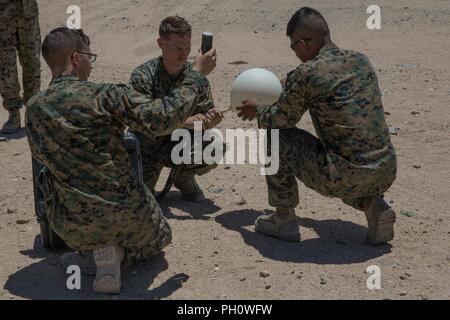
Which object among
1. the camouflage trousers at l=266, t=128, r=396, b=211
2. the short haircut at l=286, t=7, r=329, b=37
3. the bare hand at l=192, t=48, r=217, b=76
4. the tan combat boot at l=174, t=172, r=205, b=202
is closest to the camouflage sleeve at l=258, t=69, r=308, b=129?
the camouflage trousers at l=266, t=128, r=396, b=211

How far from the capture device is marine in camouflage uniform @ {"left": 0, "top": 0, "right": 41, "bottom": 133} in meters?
7.96

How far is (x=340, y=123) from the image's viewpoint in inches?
191

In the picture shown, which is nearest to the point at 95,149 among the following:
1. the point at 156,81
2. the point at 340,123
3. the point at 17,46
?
the point at 340,123

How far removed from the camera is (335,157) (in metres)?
4.90

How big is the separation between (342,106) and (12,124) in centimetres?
447

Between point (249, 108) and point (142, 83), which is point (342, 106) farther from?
point (142, 83)

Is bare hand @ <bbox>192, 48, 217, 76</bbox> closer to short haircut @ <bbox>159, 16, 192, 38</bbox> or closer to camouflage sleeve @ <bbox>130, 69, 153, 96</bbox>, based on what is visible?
short haircut @ <bbox>159, 16, 192, 38</bbox>

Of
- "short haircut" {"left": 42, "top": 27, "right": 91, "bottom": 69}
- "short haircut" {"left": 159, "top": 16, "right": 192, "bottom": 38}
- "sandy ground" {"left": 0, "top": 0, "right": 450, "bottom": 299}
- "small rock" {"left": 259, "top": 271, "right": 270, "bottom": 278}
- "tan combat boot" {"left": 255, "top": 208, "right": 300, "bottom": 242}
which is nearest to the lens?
"short haircut" {"left": 42, "top": 27, "right": 91, "bottom": 69}

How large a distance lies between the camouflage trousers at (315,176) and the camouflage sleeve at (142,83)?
1.13 m

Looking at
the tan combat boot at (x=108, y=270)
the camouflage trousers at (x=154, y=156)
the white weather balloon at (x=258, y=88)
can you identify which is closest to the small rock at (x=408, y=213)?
the white weather balloon at (x=258, y=88)

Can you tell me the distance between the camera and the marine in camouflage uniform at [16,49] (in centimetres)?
796

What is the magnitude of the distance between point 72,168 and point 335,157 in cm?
167

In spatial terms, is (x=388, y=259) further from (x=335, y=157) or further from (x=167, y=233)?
(x=167, y=233)

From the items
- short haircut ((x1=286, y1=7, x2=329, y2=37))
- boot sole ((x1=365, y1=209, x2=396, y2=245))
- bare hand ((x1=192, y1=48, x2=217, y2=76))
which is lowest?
boot sole ((x1=365, y1=209, x2=396, y2=245))
